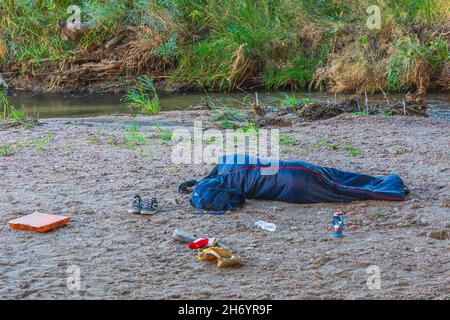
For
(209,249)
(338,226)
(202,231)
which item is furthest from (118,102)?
(209,249)

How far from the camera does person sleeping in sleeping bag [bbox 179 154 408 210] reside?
515cm

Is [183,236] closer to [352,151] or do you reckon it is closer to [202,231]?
[202,231]

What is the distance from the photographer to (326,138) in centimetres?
762

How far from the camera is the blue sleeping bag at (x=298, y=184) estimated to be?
5188 mm

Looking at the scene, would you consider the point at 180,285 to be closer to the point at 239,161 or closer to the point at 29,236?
the point at 29,236

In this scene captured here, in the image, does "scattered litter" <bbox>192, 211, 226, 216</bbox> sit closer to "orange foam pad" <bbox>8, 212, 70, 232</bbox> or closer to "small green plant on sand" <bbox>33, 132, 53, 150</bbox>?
"orange foam pad" <bbox>8, 212, 70, 232</bbox>

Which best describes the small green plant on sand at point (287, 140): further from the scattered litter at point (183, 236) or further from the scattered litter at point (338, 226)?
the scattered litter at point (183, 236)

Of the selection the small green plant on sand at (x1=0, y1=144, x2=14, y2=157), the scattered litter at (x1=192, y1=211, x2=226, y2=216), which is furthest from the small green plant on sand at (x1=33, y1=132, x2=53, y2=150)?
the scattered litter at (x1=192, y1=211, x2=226, y2=216)

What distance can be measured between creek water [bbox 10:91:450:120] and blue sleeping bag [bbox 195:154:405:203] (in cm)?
519

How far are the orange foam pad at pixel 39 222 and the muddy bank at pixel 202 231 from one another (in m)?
0.06

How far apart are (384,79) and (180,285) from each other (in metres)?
9.35

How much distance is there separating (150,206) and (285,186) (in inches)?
36.3

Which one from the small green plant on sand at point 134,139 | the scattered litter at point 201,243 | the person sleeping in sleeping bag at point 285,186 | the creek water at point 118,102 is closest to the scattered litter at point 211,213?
the person sleeping in sleeping bag at point 285,186

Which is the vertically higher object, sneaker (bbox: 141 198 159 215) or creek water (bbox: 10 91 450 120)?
sneaker (bbox: 141 198 159 215)
